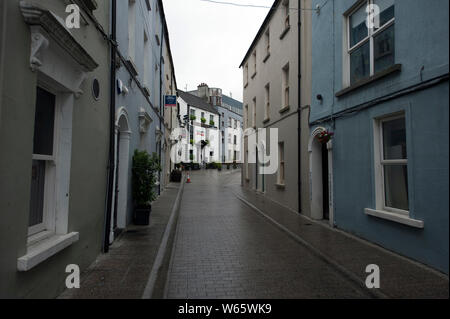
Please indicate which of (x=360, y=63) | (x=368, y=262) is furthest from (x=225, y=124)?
(x=368, y=262)

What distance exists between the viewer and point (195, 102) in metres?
48.5

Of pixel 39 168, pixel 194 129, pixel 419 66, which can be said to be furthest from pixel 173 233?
pixel 194 129

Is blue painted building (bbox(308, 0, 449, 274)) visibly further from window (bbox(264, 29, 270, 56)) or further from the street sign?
the street sign

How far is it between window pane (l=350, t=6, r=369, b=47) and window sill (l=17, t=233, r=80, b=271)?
7.20 metres

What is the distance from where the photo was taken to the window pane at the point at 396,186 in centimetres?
568

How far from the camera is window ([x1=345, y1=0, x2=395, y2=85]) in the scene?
6.09m

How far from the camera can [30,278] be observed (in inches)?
127

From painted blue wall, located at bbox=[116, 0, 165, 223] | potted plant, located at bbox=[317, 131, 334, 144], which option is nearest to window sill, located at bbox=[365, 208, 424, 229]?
potted plant, located at bbox=[317, 131, 334, 144]

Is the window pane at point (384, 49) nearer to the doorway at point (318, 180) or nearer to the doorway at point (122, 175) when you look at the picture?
the doorway at point (318, 180)

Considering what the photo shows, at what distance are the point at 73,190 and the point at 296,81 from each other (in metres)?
8.55

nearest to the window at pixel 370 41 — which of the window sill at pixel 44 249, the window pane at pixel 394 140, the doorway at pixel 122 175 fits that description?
the window pane at pixel 394 140

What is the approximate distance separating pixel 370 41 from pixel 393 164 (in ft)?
9.32

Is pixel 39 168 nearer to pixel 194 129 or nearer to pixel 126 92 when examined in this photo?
pixel 126 92

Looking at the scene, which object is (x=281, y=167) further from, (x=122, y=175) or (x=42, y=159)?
(x=42, y=159)
